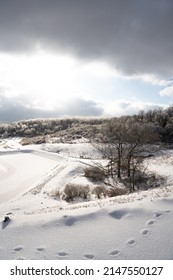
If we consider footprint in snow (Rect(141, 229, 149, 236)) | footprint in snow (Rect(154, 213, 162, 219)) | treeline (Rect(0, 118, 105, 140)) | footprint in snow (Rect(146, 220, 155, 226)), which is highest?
treeline (Rect(0, 118, 105, 140))

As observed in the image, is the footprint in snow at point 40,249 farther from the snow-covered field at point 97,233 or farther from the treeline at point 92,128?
the treeline at point 92,128

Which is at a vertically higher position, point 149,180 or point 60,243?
point 60,243

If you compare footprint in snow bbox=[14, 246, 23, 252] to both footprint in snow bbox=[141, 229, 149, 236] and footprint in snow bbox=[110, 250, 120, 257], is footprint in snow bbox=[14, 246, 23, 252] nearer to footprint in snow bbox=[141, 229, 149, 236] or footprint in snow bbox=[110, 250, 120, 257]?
footprint in snow bbox=[110, 250, 120, 257]

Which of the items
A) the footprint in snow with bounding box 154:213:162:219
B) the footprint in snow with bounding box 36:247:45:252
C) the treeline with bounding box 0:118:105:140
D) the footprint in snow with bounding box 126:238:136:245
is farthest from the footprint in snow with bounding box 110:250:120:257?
the treeline with bounding box 0:118:105:140

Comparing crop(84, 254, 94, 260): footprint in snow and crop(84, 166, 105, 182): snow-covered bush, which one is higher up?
crop(84, 254, 94, 260): footprint in snow

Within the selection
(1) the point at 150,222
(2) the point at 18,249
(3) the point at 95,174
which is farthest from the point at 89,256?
(3) the point at 95,174

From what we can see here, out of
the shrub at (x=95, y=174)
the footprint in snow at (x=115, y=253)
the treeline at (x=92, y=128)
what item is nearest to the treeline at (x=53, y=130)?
the treeline at (x=92, y=128)

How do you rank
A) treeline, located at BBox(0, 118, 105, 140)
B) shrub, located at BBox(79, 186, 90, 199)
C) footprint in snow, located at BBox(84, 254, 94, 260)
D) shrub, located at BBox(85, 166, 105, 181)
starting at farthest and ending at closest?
treeline, located at BBox(0, 118, 105, 140), shrub, located at BBox(85, 166, 105, 181), shrub, located at BBox(79, 186, 90, 199), footprint in snow, located at BBox(84, 254, 94, 260)

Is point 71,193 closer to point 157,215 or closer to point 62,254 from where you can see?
point 157,215

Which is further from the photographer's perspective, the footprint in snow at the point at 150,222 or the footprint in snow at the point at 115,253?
the footprint in snow at the point at 150,222

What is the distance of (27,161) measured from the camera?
48.5 meters
